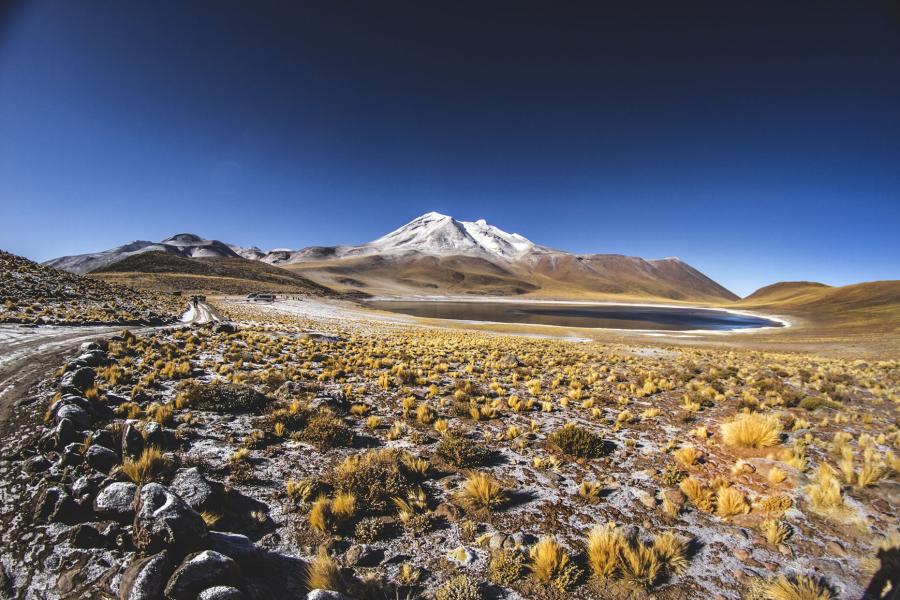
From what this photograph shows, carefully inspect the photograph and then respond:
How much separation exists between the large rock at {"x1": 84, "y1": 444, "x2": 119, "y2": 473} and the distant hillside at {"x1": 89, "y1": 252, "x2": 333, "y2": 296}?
86.0 meters

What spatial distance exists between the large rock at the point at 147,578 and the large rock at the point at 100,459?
287cm

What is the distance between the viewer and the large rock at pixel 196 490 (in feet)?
16.0

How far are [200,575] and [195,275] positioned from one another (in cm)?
11169

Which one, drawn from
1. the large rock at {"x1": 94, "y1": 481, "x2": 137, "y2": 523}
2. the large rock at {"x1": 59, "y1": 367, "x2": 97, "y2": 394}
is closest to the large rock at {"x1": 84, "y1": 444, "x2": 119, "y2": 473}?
the large rock at {"x1": 94, "y1": 481, "x2": 137, "y2": 523}

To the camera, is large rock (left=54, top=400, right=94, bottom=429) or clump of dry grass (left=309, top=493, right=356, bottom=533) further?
large rock (left=54, top=400, right=94, bottom=429)

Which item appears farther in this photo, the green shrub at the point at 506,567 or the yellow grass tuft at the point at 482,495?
the yellow grass tuft at the point at 482,495

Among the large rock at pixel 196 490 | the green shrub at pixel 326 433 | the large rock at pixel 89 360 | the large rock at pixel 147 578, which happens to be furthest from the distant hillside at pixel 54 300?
the large rock at pixel 147 578

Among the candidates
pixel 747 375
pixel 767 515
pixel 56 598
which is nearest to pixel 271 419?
pixel 56 598

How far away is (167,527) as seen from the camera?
3840mm

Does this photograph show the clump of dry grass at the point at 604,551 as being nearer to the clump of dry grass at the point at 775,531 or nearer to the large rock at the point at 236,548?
the clump of dry grass at the point at 775,531

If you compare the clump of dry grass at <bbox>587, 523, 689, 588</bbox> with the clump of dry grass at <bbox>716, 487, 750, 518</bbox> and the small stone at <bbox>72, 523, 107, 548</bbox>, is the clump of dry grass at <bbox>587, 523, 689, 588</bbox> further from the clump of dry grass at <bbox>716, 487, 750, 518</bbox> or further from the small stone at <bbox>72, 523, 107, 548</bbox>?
the small stone at <bbox>72, 523, 107, 548</bbox>

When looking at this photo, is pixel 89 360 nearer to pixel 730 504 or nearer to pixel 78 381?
pixel 78 381

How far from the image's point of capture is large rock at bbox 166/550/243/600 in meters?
3.33

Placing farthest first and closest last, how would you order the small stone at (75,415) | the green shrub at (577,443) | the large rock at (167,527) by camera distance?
the green shrub at (577,443), the small stone at (75,415), the large rock at (167,527)
